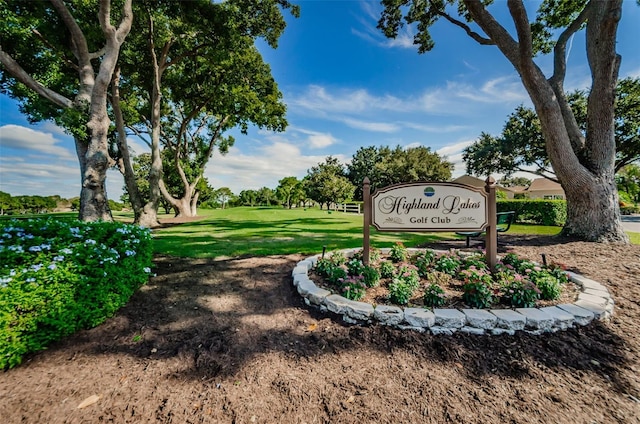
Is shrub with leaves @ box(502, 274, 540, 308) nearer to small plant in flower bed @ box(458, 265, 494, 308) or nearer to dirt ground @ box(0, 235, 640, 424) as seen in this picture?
small plant in flower bed @ box(458, 265, 494, 308)

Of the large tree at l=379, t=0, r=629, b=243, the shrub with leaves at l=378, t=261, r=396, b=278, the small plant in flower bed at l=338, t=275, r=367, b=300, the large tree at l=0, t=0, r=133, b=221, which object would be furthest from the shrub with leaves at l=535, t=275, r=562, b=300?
the large tree at l=0, t=0, r=133, b=221

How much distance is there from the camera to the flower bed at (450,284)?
271cm

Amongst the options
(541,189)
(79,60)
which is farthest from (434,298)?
(541,189)

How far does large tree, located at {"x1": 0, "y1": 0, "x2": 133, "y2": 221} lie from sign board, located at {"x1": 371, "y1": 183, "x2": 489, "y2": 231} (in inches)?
283

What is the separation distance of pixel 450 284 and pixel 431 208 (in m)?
1.10

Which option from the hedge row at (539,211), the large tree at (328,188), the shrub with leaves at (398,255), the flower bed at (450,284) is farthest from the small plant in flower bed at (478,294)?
the large tree at (328,188)

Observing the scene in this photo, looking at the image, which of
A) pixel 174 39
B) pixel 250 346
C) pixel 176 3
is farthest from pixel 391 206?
pixel 174 39

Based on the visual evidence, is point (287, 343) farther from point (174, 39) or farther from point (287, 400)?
point (174, 39)

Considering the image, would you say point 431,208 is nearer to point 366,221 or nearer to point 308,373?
point 366,221

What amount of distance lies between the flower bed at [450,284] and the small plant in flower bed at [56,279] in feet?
7.63

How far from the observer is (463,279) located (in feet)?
11.2

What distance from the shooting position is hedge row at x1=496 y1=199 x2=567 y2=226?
11648 millimetres

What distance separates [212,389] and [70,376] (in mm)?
1125

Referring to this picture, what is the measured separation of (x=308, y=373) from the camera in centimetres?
192
